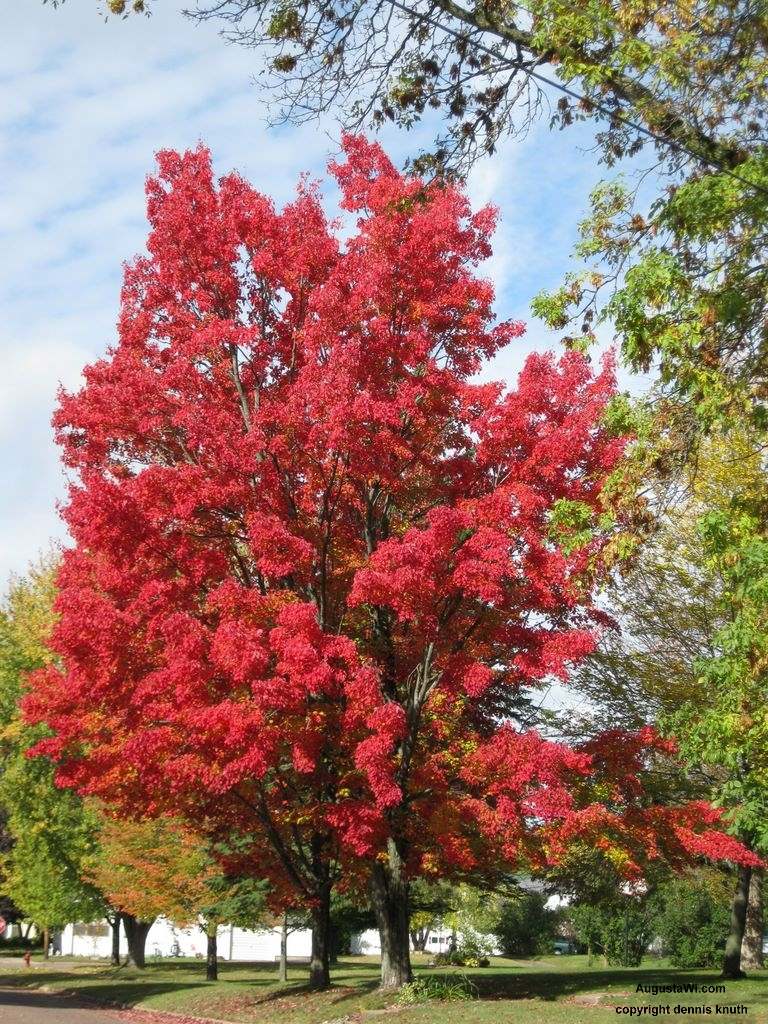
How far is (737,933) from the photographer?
22.9m

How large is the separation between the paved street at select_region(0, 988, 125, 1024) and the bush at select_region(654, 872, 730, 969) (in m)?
22.1

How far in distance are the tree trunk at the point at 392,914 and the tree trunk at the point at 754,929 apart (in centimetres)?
1390

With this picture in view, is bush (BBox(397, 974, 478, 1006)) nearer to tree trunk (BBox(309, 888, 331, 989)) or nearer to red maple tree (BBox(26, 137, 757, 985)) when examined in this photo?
red maple tree (BBox(26, 137, 757, 985))

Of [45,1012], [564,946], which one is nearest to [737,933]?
[45,1012]

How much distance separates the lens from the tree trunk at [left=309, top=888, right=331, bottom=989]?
20156 millimetres

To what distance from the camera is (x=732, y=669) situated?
1166 centimetres

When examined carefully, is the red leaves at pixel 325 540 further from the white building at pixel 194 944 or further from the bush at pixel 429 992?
the white building at pixel 194 944

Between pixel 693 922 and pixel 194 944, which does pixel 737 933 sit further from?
pixel 194 944

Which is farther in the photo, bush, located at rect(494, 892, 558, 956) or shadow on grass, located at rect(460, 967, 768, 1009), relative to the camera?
bush, located at rect(494, 892, 558, 956)

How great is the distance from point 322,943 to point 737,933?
942 centimetres

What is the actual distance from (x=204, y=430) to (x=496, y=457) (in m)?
4.83

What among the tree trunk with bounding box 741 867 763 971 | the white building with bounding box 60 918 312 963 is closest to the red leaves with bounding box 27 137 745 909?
the tree trunk with bounding box 741 867 763 971

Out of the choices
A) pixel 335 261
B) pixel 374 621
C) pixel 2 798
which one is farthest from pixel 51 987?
pixel 335 261

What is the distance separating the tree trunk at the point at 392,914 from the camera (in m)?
17.8
